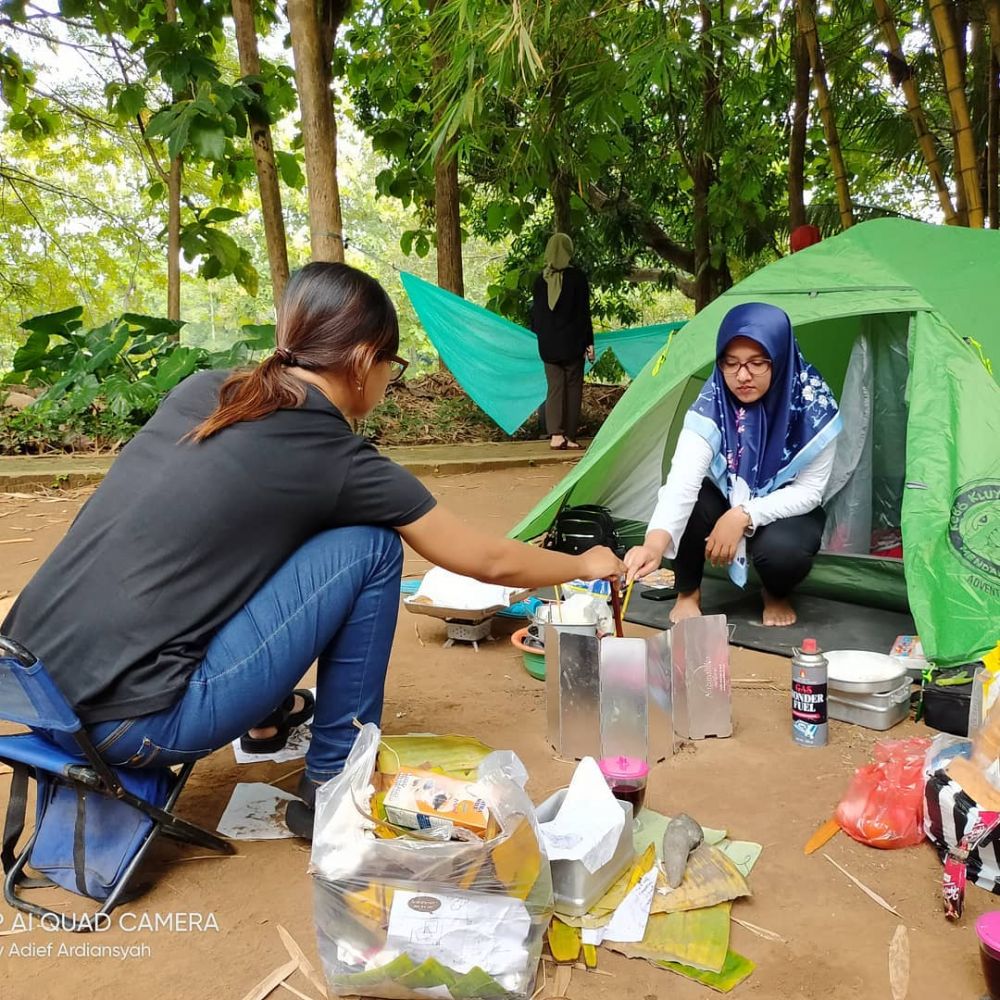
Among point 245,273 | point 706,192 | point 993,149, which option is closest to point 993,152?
point 993,149

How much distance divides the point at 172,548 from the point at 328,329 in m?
0.42

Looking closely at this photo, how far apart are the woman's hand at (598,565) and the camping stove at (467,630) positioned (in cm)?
91

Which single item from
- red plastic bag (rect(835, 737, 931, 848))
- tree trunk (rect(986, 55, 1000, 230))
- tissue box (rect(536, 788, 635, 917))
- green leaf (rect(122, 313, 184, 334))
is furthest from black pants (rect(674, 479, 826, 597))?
green leaf (rect(122, 313, 184, 334))

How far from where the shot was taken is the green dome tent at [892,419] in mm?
2146

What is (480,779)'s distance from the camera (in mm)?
1282

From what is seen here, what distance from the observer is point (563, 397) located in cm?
608

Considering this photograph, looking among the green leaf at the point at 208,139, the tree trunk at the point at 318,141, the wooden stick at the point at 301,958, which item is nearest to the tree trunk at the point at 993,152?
the tree trunk at the point at 318,141

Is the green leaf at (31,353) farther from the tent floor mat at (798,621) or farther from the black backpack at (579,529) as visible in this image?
the tent floor mat at (798,621)

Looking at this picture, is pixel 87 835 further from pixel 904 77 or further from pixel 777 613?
pixel 904 77

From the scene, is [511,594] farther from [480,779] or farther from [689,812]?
[480,779]

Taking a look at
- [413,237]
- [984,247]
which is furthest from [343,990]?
[413,237]

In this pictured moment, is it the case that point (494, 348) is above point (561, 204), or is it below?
below

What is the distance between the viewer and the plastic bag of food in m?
1.16

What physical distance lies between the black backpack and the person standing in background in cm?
294
